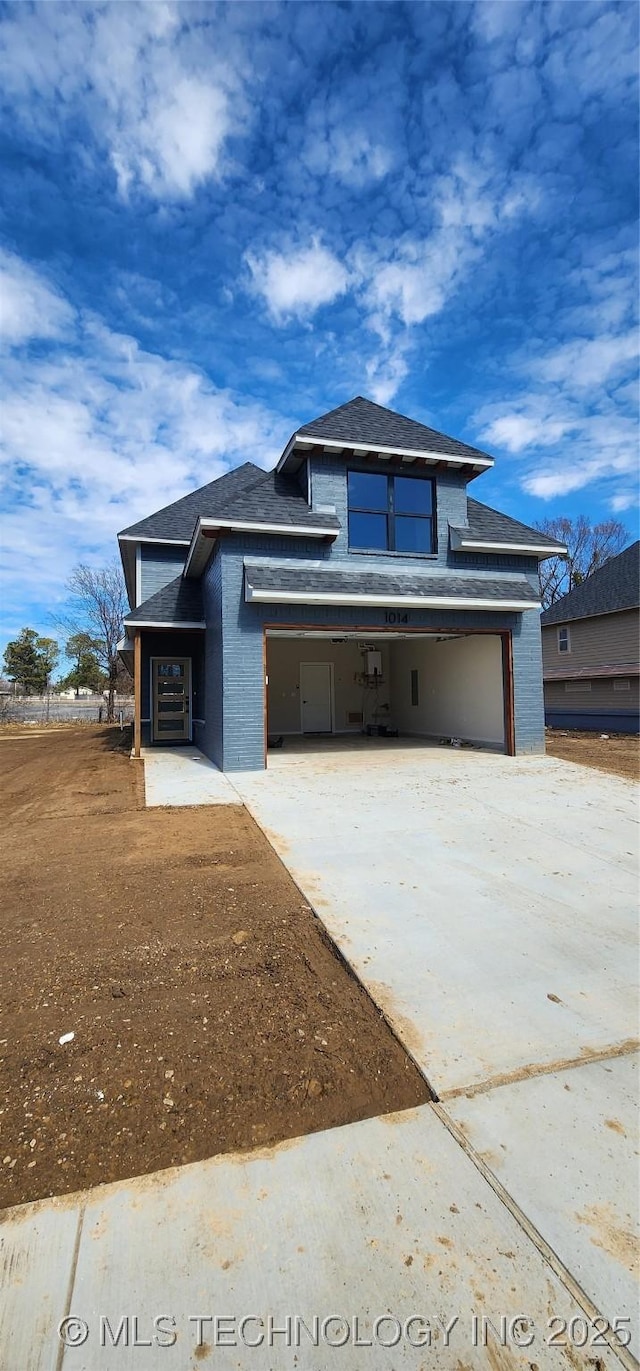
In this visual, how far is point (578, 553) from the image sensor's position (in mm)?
36812

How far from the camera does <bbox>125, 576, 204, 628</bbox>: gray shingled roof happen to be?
12203 mm

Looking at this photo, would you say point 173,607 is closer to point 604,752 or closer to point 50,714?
point 604,752

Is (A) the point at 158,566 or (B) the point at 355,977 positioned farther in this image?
(A) the point at 158,566

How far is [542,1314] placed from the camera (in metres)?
1.40

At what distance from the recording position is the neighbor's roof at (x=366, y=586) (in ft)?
30.3

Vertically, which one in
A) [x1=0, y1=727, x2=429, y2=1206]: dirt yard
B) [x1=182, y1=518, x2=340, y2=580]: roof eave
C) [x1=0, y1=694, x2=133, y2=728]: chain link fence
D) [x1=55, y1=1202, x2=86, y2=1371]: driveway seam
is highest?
[x1=182, y1=518, x2=340, y2=580]: roof eave

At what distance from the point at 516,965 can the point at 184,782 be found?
6.54 meters

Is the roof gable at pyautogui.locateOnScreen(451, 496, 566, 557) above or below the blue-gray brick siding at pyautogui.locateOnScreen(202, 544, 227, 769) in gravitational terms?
above

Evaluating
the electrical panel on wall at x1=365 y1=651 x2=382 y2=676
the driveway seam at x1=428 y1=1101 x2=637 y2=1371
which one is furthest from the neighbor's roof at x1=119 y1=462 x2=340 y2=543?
A: the driveway seam at x1=428 y1=1101 x2=637 y2=1371

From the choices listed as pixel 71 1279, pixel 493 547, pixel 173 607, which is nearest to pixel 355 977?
pixel 71 1279

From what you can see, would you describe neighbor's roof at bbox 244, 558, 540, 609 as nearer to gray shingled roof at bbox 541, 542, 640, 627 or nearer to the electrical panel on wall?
the electrical panel on wall

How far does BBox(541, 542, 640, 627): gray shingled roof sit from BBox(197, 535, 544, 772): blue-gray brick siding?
32.5ft

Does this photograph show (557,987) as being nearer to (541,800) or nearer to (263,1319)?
(263,1319)

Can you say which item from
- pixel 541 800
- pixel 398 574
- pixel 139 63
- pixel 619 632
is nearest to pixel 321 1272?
pixel 541 800
